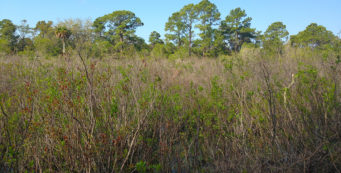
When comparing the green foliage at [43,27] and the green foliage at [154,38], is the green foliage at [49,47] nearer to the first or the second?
the green foliage at [154,38]

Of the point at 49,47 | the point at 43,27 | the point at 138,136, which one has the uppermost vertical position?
the point at 43,27

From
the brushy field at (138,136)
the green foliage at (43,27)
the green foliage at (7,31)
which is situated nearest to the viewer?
the brushy field at (138,136)

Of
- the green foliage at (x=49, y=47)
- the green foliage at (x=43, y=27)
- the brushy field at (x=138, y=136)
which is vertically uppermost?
the green foliage at (x=43, y=27)

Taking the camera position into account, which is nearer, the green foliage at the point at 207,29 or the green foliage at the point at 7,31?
the green foliage at the point at 207,29

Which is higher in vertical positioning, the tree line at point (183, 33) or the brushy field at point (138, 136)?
the tree line at point (183, 33)

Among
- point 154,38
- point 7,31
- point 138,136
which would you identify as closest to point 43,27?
point 7,31

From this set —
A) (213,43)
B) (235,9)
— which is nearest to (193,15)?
(213,43)

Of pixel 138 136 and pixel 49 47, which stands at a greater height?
pixel 49 47

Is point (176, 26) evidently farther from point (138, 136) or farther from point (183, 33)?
point (138, 136)

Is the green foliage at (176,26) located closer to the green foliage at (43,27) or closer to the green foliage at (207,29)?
the green foliage at (207,29)

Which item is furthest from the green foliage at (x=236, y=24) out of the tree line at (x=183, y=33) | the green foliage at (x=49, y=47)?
the green foliage at (x=49, y=47)

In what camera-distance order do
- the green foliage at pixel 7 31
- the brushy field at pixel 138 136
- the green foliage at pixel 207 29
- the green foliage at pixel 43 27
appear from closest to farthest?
the brushy field at pixel 138 136 → the green foliage at pixel 207 29 → the green foliage at pixel 7 31 → the green foliage at pixel 43 27

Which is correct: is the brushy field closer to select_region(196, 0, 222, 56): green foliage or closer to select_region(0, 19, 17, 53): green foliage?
select_region(196, 0, 222, 56): green foliage

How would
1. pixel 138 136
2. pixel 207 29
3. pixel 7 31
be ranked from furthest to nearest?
pixel 7 31
pixel 207 29
pixel 138 136
